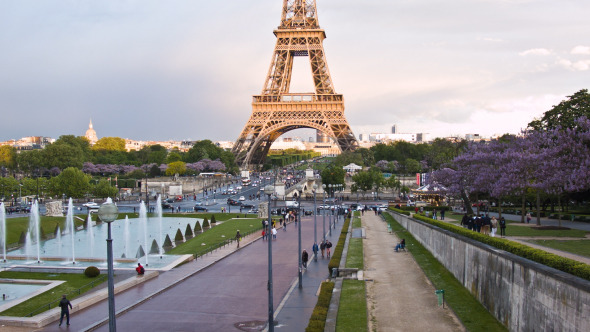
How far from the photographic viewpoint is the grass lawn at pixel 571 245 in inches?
750

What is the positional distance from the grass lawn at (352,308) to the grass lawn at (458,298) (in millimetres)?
2611

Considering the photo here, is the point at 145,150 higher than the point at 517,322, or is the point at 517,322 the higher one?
the point at 145,150

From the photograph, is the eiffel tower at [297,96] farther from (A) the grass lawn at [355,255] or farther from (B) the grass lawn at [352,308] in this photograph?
(B) the grass lawn at [352,308]

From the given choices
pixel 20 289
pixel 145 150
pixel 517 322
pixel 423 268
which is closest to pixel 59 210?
pixel 20 289

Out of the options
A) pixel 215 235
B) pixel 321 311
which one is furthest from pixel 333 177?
pixel 321 311

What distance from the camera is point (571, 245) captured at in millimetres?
21141

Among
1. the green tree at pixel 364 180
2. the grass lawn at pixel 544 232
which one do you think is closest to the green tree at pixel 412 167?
the green tree at pixel 364 180

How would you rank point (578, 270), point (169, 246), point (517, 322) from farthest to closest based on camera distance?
point (169, 246) → point (517, 322) → point (578, 270)

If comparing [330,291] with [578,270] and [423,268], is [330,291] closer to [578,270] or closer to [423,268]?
[423,268]

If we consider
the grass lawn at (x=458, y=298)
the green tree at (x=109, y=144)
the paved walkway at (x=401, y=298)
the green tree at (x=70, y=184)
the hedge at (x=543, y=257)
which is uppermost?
the green tree at (x=109, y=144)

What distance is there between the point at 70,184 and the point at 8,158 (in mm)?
64525

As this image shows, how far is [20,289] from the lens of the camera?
76.1 feet

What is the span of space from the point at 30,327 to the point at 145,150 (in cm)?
13526

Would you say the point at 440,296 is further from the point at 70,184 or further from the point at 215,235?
the point at 70,184
